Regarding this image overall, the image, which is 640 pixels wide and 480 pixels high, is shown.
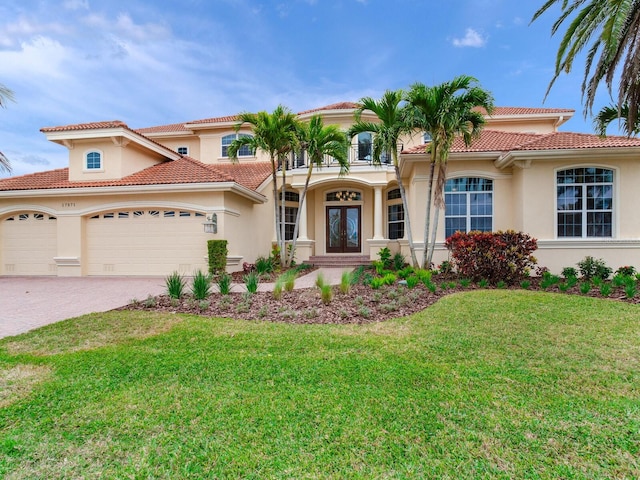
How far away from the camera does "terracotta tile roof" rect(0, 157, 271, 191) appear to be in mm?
13370

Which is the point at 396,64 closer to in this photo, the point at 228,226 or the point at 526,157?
the point at 526,157

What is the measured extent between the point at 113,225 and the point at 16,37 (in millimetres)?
7236

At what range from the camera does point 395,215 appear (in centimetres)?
1791

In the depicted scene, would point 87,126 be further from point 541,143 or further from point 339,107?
point 541,143

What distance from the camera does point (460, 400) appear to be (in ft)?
11.0

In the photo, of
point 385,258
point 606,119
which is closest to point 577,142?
point 606,119

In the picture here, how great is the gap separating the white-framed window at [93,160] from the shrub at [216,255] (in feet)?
23.1

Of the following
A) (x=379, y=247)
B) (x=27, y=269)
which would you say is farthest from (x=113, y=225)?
A: (x=379, y=247)

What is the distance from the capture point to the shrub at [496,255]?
9.05 meters

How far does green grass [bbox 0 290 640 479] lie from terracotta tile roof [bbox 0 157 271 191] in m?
8.64

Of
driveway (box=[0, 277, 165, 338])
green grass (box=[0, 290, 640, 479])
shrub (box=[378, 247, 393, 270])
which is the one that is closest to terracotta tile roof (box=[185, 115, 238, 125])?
driveway (box=[0, 277, 165, 338])

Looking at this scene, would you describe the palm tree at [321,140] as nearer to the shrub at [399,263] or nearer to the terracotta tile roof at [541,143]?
the terracotta tile roof at [541,143]

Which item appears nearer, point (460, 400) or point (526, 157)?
point (460, 400)

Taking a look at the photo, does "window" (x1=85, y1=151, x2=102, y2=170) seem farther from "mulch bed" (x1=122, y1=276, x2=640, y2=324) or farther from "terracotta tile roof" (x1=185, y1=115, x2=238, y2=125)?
"mulch bed" (x1=122, y1=276, x2=640, y2=324)
